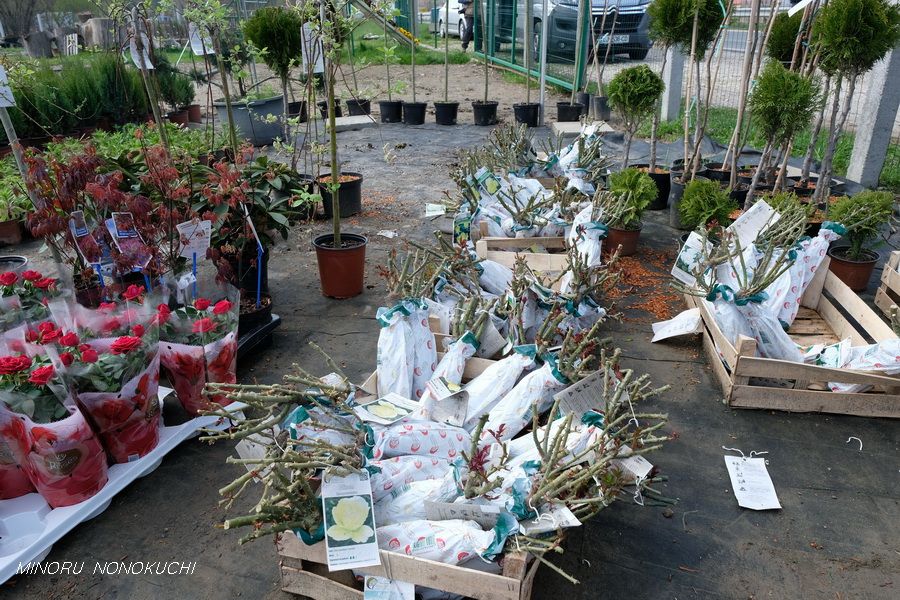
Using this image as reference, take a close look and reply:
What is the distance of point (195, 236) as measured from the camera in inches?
127

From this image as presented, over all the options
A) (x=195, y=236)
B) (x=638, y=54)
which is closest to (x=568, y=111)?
(x=638, y=54)

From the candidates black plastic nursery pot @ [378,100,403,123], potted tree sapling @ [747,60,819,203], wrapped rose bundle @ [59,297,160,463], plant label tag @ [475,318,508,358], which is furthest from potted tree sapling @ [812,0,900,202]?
black plastic nursery pot @ [378,100,403,123]

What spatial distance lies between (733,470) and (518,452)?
1031 mm

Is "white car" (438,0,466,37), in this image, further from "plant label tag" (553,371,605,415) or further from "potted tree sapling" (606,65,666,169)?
"plant label tag" (553,371,605,415)

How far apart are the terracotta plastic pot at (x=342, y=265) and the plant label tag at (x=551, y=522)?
8.60 ft

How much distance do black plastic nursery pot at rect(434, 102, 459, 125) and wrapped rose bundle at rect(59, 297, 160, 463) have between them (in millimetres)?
7899

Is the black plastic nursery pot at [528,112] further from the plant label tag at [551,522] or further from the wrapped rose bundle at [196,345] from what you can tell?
the plant label tag at [551,522]

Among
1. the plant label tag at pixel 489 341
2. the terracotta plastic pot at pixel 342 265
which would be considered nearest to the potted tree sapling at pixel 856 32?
the plant label tag at pixel 489 341

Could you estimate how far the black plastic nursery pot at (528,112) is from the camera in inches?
379

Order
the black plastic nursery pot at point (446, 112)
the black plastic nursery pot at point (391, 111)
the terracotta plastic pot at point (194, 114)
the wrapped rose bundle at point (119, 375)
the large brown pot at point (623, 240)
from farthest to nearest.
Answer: the terracotta plastic pot at point (194, 114) < the black plastic nursery pot at point (391, 111) < the black plastic nursery pot at point (446, 112) < the large brown pot at point (623, 240) < the wrapped rose bundle at point (119, 375)

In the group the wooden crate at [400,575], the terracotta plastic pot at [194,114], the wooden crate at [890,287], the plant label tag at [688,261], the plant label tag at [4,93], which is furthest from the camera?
the terracotta plastic pot at [194,114]

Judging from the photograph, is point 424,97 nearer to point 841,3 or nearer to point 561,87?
point 561,87

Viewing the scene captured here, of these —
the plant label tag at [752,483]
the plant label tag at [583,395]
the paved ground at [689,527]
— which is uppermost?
the plant label tag at [583,395]

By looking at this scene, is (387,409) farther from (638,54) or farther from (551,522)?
(638,54)
